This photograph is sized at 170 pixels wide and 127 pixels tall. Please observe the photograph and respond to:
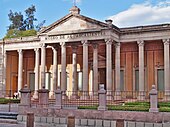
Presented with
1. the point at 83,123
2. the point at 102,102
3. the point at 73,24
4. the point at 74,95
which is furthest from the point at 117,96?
the point at 83,123

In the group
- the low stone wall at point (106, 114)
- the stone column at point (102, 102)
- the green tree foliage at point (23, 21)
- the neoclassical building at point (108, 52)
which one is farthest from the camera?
the green tree foliage at point (23, 21)

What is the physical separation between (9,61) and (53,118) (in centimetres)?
1967

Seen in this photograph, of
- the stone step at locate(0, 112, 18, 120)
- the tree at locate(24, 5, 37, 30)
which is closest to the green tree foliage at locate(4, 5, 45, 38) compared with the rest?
the tree at locate(24, 5, 37, 30)

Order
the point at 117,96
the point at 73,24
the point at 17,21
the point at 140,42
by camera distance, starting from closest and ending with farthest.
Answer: the point at 117,96, the point at 140,42, the point at 73,24, the point at 17,21

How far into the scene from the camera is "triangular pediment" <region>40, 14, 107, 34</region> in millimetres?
26102

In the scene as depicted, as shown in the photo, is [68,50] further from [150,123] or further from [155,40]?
[150,123]

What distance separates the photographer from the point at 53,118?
1672cm

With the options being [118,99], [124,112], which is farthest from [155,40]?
[124,112]

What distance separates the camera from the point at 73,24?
1073 inches

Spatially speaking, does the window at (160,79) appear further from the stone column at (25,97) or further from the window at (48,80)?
the stone column at (25,97)

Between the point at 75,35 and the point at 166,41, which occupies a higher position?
the point at 75,35

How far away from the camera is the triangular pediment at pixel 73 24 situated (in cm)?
2610

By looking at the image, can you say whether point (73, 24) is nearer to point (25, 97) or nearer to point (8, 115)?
point (25, 97)

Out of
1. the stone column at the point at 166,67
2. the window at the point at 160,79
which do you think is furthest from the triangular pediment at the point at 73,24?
the window at the point at 160,79
